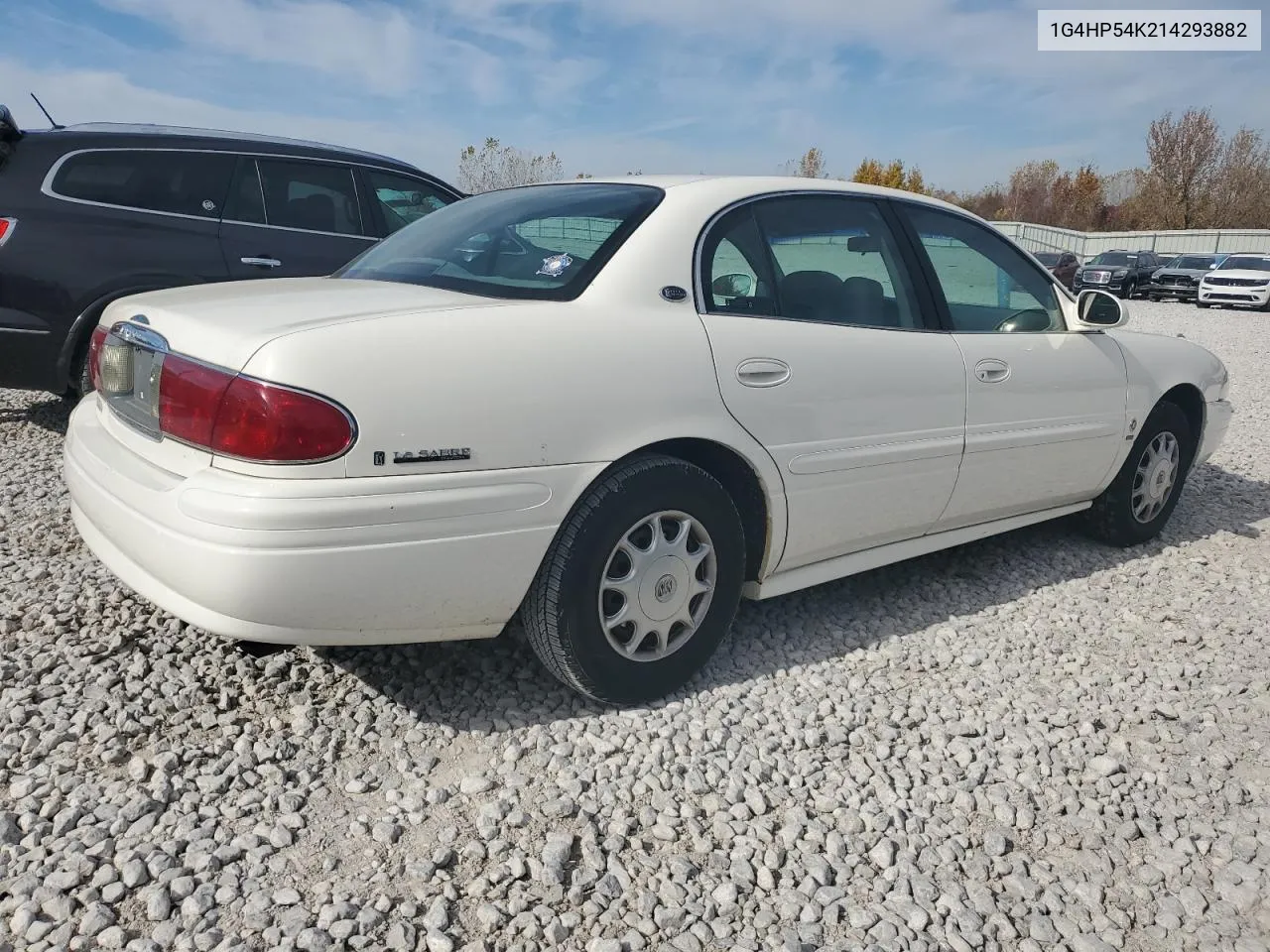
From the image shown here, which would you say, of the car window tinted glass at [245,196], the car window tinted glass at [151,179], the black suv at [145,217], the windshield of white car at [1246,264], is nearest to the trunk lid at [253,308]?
the black suv at [145,217]

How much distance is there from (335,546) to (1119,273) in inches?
1155

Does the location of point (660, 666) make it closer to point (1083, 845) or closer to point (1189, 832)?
point (1083, 845)

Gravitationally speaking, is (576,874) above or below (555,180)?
below

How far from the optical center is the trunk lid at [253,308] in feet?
7.49

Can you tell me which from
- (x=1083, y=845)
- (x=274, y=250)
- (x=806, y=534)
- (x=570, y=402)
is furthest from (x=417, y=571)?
(x=274, y=250)

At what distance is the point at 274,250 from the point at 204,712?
12.1 feet

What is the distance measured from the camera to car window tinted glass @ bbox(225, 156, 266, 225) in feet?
18.4

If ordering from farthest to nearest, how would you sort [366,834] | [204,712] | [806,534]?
1. [806,534]
2. [204,712]
3. [366,834]

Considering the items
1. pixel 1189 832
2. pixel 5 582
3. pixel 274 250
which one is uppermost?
pixel 274 250

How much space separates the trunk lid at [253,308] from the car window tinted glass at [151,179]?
2757 mm

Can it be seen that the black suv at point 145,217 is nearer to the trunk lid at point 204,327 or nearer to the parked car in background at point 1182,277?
the trunk lid at point 204,327

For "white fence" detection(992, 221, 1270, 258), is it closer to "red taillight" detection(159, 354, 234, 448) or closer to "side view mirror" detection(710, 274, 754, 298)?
"side view mirror" detection(710, 274, 754, 298)

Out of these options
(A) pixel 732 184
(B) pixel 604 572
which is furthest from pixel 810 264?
(B) pixel 604 572

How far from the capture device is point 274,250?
569cm
